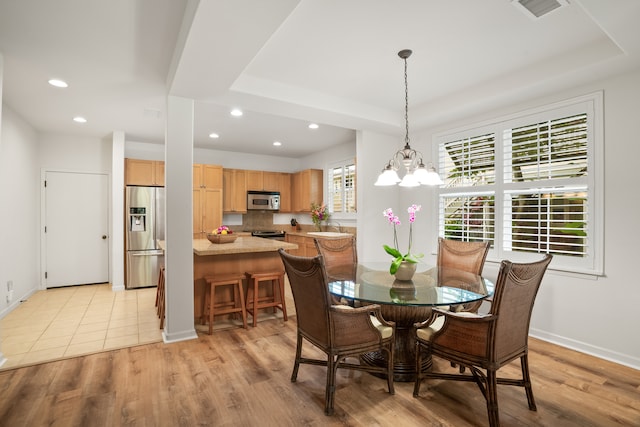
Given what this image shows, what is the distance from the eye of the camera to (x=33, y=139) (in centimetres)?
479

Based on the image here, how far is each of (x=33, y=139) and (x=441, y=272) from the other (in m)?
5.92

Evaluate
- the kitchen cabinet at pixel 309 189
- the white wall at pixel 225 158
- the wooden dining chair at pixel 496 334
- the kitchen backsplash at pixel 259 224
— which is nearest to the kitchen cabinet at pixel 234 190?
the white wall at pixel 225 158

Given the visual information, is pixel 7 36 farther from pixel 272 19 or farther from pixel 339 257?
pixel 339 257

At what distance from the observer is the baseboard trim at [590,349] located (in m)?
2.63

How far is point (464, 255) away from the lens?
10.3 feet

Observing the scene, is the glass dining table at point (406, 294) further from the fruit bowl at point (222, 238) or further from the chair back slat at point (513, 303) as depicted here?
the fruit bowl at point (222, 238)

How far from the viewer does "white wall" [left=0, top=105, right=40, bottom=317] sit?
3.78 metres

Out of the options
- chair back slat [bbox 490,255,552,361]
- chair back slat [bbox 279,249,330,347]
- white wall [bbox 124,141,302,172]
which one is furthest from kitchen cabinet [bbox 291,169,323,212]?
chair back slat [bbox 490,255,552,361]

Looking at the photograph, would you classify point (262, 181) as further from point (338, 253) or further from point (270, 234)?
point (338, 253)

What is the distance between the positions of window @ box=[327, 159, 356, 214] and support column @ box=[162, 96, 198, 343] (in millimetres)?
3179

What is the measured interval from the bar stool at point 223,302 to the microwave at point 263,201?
3078 millimetres

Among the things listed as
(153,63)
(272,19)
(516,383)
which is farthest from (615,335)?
(153,63)

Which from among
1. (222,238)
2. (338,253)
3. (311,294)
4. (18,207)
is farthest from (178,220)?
(18,207)

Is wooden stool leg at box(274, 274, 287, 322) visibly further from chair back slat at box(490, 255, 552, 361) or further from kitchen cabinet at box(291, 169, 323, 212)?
kitchen cabinet at box(291, 169, 323, 212)
